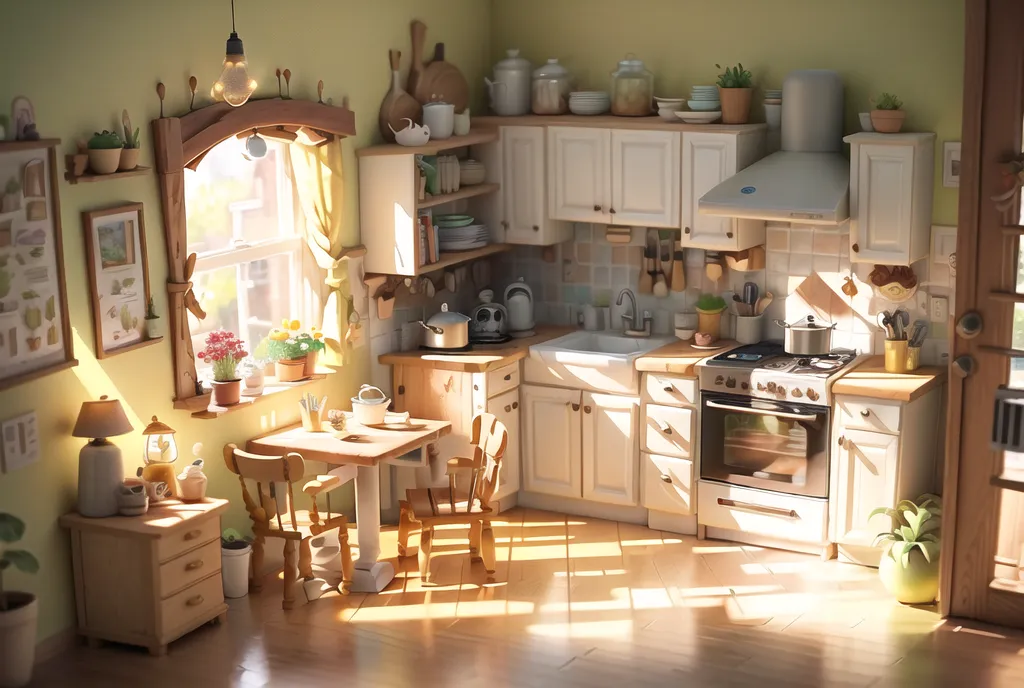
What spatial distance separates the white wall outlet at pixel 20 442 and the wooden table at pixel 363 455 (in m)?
1.22

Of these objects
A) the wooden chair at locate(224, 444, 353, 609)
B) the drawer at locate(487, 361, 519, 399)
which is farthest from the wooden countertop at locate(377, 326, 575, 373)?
the wooden chair at locate(224, 444, 353, 609)

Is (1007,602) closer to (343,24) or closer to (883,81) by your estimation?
(883,81)

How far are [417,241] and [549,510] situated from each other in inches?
66.2

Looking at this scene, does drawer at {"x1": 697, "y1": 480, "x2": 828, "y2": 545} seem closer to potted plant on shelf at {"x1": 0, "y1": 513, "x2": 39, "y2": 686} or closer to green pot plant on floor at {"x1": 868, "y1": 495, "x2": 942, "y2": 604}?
green pot plant on floor at {"x1": 868, "y1": 495, "x2": 942, "y2": 604}

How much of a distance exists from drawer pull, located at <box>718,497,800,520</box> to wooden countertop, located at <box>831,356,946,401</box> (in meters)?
0.68

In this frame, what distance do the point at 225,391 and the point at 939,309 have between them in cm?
355

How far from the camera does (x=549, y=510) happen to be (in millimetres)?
7281

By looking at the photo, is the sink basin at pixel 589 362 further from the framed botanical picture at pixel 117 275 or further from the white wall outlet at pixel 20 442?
the white wall outlet at pixel 20 442

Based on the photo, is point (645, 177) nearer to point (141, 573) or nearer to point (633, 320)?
point (633, 320)

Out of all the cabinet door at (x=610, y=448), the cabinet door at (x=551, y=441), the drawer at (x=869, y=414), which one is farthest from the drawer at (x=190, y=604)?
the drawer at (x=869, y=414)

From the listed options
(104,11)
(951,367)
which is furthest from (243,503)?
(951,367)

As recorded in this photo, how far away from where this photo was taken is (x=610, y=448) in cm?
698

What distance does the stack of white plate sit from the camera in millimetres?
7301

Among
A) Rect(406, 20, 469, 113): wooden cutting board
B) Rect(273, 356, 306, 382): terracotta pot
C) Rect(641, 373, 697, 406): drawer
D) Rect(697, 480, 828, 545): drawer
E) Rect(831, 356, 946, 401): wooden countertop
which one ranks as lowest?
Rect(697, 480, 828, 545): drawer
